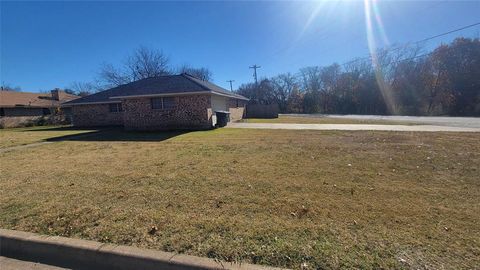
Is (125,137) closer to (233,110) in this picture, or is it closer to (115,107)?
(115,107)

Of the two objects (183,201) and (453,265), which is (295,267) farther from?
(183,201)

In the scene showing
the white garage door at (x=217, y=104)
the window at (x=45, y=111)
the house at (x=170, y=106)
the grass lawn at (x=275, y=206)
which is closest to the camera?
the grass lawn at (x=275, y=206)

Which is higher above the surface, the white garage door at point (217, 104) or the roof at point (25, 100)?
the roof at point (25, 100)

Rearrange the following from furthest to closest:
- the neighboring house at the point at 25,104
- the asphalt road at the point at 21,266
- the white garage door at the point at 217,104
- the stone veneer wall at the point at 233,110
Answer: the neighboring house at the point at 25,104 < the stone veneer wall at the point at 233,110 < the white garage door at the point at 217,104 < the asphalt road at the point at 21,266

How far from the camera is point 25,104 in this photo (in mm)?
29422

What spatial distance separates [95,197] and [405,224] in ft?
14.7

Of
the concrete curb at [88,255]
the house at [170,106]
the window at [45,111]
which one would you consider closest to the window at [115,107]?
the house at [170,106]

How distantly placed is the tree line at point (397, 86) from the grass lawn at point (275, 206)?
3136 centimetres

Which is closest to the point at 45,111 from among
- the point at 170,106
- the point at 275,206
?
the point at 170,106

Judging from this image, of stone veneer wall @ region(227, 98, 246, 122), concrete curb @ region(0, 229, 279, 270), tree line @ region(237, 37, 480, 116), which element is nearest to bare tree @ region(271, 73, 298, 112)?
tree line @ region(237, 37, 480, 116)

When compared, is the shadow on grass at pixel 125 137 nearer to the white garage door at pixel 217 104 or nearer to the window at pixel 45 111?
the white garage door at pixel 217 104

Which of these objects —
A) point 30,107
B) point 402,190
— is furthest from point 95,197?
point 30,107

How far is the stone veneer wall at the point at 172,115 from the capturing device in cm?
1625

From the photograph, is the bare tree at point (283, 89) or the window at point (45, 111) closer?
the window at point (45, 111)
